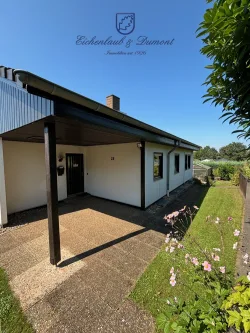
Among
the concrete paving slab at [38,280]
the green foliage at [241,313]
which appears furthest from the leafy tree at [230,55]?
the concrete paving slab at [38,280]

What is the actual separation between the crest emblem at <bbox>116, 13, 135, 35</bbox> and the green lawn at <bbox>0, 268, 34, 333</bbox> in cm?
715

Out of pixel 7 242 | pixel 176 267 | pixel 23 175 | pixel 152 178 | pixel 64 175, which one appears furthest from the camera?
pixel 64 175

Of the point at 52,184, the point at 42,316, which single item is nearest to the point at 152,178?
the point at 52,184

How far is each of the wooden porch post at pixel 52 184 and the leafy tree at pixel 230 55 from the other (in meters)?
2.48

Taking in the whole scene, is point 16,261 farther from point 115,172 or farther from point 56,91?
point 115,172

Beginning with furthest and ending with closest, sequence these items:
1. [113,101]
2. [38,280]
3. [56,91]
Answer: [113,101] < [38,280] < [56,91]

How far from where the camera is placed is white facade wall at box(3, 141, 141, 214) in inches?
217

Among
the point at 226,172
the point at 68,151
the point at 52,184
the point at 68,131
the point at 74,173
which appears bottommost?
the point at 226,172

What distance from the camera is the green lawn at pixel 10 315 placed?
1.87 meters

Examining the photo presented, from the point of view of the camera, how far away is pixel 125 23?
16.9ft

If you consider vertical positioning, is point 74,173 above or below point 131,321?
above

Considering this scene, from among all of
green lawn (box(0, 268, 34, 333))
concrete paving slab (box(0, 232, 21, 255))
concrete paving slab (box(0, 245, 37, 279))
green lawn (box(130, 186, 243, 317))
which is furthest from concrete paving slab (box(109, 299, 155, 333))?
concrete paving slab (box(0, 232, 21, 255))

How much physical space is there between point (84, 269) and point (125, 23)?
7053mm

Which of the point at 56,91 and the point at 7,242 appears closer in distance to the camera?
the point at 56,91
